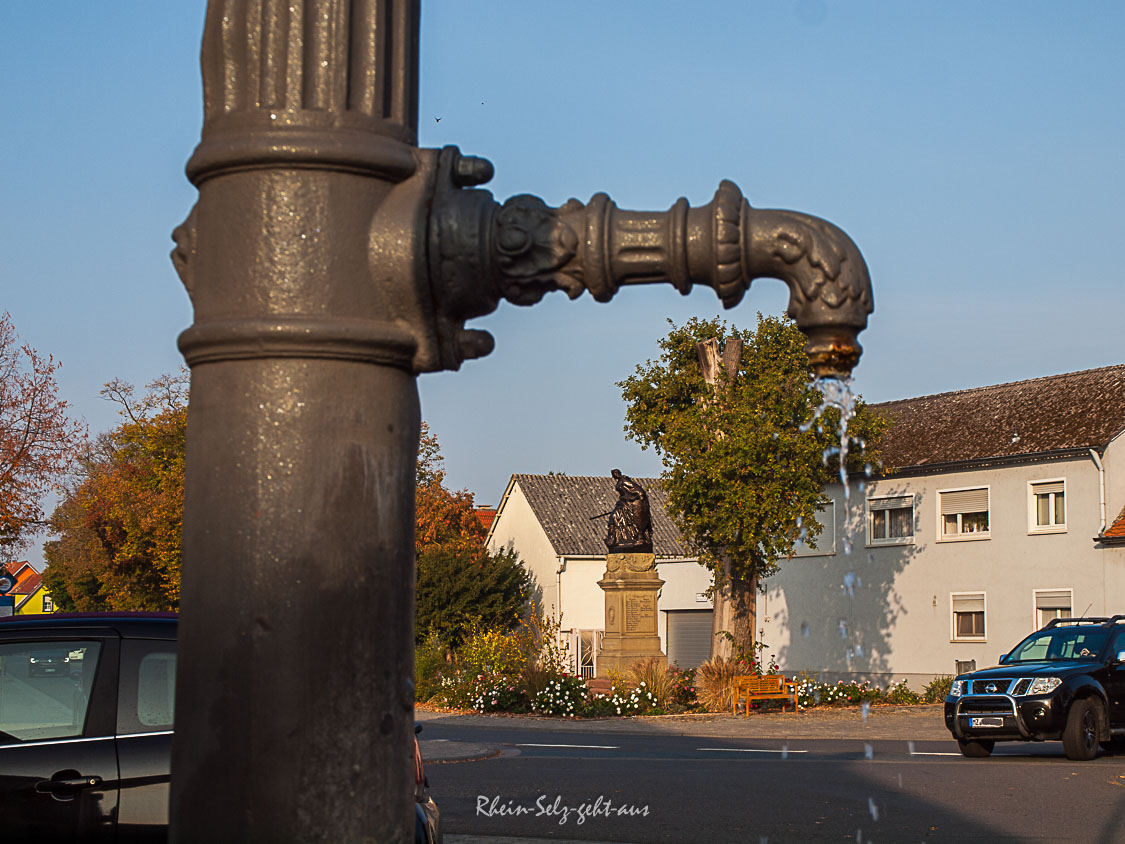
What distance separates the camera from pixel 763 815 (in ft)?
36.0

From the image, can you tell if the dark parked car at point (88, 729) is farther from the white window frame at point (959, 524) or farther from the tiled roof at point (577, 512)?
the tiled roof at point (577, 512)

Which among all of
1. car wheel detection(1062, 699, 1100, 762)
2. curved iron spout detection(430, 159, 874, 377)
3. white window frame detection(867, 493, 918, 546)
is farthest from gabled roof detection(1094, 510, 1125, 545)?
curved iron spout detection(430, 159, 874, 377)

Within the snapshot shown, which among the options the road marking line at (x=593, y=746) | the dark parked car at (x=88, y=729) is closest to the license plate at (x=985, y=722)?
the road marking line at (x=593, y=746)

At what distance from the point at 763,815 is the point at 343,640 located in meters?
9.65

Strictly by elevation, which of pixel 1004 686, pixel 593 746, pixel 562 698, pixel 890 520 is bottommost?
pixel 593 746

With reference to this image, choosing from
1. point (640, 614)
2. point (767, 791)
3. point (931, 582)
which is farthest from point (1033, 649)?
point (931, 582)

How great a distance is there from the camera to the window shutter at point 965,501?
118ft

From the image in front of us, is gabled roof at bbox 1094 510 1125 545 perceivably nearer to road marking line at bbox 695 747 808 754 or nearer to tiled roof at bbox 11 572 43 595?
road marking line at bbox 695 747 808 754

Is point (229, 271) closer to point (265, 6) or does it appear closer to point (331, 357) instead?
point (331, 357)

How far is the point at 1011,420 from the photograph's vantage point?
37.0m

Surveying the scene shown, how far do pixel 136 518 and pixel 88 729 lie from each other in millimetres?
42829

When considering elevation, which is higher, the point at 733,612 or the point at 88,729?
the point at 733,612

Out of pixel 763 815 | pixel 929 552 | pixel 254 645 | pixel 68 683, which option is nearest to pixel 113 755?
pixel 68 683

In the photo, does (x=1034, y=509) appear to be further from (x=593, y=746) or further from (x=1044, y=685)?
(x=593, y=746)
